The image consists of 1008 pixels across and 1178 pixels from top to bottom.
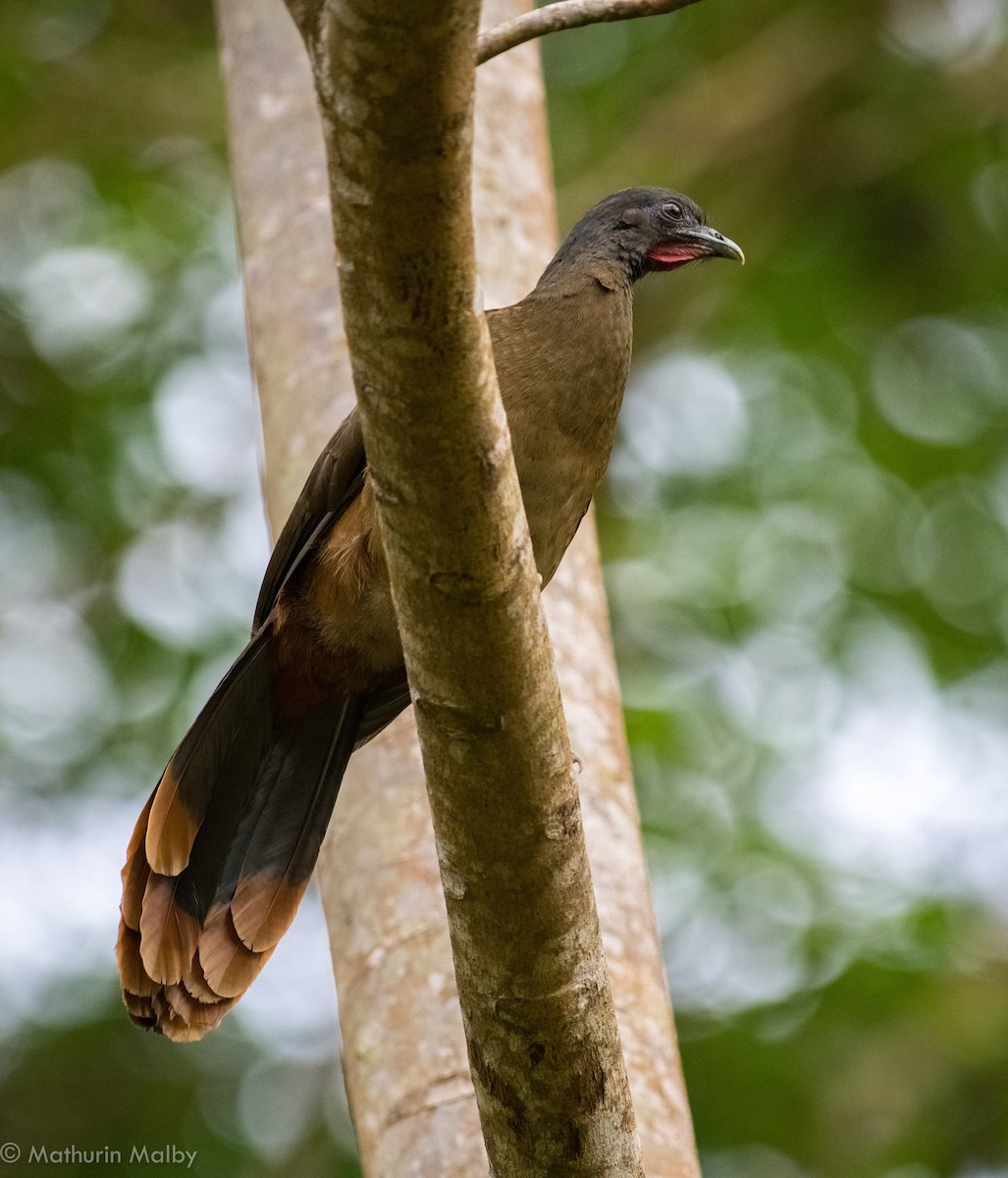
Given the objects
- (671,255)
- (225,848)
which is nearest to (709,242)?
(671,255)

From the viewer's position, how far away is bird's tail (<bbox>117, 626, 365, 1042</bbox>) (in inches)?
119

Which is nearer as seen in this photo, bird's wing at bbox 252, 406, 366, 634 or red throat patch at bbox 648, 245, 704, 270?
bird's wing at bbox 252, 406, 366, 634

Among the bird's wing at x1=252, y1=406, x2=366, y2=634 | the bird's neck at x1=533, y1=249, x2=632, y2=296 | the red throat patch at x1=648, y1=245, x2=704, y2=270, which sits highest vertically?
the red throat patch at x1=648, y1=245, x2=704, y2=270

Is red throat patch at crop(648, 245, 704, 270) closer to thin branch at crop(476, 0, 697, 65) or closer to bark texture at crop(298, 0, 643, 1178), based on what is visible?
thin branch at crop(476, 0, 697, 65)

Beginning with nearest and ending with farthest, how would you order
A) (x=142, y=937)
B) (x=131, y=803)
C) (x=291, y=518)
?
(x=142, y=937), (x=291, y=518), (x=131, y=803)

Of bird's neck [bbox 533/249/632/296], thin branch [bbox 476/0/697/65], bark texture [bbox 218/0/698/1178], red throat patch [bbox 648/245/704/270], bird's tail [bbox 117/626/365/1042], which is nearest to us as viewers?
thin branch [bbox 476/0/697/65]

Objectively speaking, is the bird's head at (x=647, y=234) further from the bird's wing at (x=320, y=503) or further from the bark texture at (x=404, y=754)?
the bird's wing at (x=320, y=503)

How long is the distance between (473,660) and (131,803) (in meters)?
4.70

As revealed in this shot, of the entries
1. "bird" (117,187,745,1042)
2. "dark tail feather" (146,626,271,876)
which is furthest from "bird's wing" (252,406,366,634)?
"dark tail feather" (146,626,271,876)

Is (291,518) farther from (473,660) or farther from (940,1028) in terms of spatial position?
(940,1028)

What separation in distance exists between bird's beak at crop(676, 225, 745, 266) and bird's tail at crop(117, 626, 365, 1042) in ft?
4.70

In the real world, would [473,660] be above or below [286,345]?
below

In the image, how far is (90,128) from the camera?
6949 mm

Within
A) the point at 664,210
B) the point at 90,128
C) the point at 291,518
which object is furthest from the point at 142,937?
the point at 90,128
